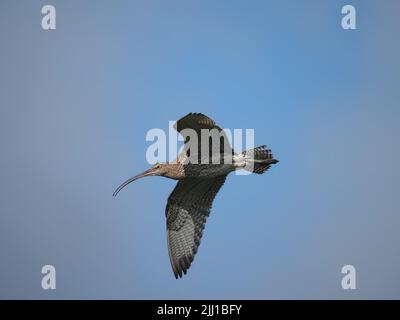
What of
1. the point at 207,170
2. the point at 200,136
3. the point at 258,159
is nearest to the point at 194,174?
the point at 207,170

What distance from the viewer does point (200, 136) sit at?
425 inches

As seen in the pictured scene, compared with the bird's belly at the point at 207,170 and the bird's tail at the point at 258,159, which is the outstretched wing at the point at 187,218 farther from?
the bird's tail at the point at 258,159

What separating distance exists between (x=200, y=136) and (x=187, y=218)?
196 cm

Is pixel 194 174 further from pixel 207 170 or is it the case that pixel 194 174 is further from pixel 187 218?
pixel 187 218

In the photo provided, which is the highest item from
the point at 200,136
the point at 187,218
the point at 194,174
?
the point at 200,136

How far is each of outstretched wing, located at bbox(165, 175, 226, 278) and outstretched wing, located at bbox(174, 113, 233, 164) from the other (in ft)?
2.48

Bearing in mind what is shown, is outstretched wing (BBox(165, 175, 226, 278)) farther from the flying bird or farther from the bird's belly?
the bird's belly

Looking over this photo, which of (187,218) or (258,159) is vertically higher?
(258,159)

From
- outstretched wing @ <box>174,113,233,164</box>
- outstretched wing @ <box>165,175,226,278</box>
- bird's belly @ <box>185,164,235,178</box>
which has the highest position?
outstretched wing @ <box>174,113,233,164</box>

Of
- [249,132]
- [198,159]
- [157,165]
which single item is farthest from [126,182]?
[249,132]

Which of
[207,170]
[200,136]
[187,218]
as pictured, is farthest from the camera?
[187,218]

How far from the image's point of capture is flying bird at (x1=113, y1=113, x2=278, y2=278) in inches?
427

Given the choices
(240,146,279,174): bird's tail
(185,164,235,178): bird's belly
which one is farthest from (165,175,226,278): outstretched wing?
(240,146,279,174): bird's tail

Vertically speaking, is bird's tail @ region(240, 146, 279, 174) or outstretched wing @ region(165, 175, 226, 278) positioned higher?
bird's tail @ region(240, 146, 279, 174)
